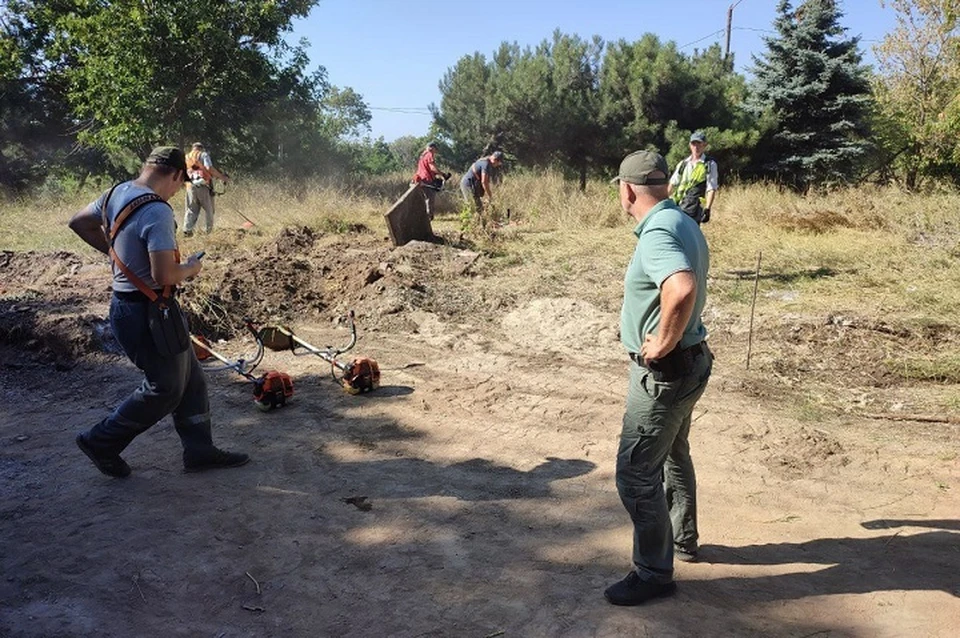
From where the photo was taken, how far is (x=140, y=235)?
12.2ft

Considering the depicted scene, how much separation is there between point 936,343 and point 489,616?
19.9 feet

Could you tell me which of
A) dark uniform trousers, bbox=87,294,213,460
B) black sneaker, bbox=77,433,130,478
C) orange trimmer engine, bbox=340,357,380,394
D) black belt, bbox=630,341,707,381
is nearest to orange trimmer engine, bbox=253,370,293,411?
orange trimmer engine, bbox=340,357,380,394

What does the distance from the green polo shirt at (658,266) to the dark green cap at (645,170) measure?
10 centimetres

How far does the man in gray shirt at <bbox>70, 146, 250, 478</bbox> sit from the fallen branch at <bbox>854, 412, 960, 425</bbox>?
475 centimetres

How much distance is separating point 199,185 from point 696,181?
309 inches

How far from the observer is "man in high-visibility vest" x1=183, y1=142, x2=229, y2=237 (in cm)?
1171

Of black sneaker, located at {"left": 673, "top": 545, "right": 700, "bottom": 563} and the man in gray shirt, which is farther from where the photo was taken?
the man in gray shirt

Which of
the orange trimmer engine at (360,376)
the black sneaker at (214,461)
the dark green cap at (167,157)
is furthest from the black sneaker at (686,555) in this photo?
the dark green cap at (167,157)

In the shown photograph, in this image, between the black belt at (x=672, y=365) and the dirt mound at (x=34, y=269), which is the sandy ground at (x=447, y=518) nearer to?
the black belt at (x=672, y=365)

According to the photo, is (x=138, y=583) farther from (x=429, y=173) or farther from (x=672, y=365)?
(x=429, y=173)

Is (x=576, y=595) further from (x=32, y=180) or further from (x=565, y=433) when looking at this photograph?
(x=32, y=180)

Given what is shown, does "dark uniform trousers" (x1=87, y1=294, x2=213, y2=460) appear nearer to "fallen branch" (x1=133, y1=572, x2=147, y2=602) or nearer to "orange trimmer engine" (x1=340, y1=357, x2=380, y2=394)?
"fallen branch" (x1=133, y1=572, x2=147, y2=602)

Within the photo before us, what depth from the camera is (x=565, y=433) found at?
5.22 meters

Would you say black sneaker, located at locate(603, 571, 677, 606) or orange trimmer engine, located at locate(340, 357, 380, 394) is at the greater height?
orange trimmer engine, located at locate(340, 357, 380, 394)
